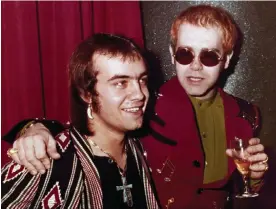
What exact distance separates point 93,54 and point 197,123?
40 centimetres

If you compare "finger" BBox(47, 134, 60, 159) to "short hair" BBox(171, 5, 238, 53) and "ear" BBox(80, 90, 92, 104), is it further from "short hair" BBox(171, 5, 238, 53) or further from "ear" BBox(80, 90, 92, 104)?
"short hair" BBox(171, 5, 238, 53)

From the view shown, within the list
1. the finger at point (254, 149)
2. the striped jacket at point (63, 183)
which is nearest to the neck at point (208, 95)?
the finger at point (254, 149)

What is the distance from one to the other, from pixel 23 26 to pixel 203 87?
0.60 metres

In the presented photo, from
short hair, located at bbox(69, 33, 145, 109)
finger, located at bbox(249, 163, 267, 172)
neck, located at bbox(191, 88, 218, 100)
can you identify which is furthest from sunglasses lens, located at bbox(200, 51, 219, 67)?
finger, located at bbox(249, 163, 267, 172)

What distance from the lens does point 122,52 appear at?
95cm

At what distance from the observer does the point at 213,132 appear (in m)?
1.15

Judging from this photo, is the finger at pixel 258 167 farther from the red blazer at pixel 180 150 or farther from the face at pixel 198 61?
the face at pixel 198 61

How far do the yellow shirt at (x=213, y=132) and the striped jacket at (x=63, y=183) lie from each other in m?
0.24

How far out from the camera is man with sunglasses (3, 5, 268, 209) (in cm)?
109

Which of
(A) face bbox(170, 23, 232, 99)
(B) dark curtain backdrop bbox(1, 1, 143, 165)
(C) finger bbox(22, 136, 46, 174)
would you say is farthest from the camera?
(B) dark curtain backdrop bbox(1, 1, 143, 165)

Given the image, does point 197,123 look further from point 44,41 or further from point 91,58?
point 44,41

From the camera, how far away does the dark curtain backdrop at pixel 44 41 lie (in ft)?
3.94

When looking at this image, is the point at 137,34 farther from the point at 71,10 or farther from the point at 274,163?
the point at 274,163

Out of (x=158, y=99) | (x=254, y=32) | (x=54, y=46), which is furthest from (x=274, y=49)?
(x=54, y=46)
